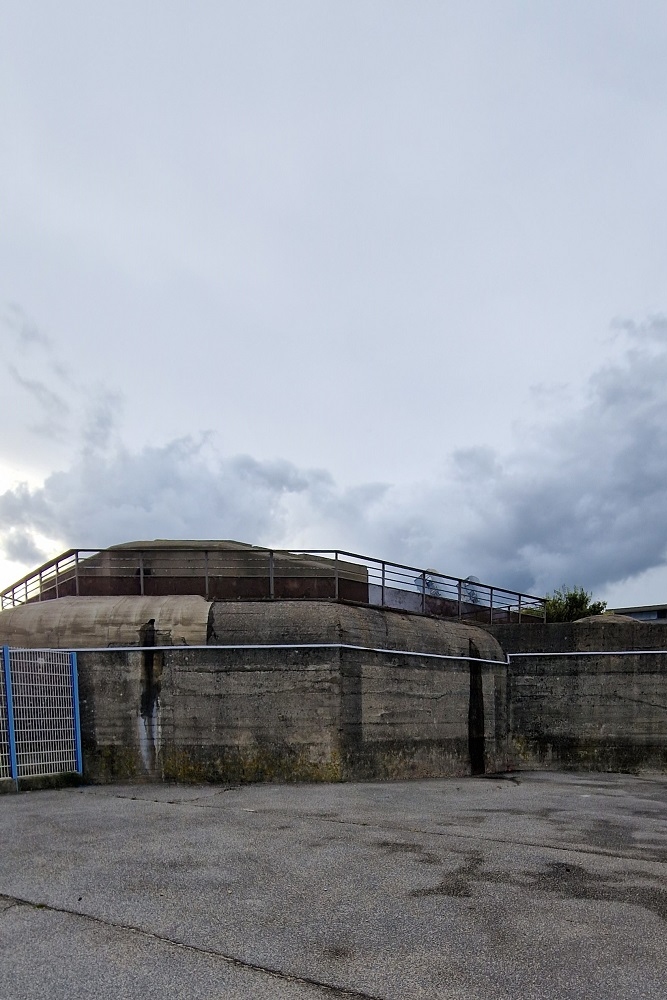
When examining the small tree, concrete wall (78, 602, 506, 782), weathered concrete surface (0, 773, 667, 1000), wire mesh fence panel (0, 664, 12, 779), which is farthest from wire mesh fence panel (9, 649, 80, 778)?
the small tree

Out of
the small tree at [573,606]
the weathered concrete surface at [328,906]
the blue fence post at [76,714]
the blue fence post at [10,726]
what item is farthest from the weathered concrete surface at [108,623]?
the small tree at [573,606]

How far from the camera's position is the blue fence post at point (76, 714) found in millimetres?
11992

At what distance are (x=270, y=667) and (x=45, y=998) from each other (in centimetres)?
910

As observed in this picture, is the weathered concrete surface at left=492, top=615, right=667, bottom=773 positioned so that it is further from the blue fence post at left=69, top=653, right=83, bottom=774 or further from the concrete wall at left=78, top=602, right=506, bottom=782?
the blue fence post at left=69, top=653, right=83, bottom=774

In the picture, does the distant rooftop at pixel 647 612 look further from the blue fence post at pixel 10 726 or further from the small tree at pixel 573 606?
the blue fence post at pixel 10 726

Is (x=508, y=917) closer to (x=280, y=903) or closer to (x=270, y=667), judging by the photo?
(x=280, y=903)

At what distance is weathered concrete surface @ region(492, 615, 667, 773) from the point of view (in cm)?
1670

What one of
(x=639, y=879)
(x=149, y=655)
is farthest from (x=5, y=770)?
(x=639, y=879)

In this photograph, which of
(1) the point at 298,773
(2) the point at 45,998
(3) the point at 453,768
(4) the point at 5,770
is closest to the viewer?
(2) the point at 45,998

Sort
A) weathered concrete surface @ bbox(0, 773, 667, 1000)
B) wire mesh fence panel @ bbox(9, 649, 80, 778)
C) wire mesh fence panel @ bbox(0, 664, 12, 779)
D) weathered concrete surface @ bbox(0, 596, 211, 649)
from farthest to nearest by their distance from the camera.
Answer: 1. weathered concrete surface @ bbox(0, 596, 211, 649)
2. wire mesh fence panel @ bbox(9, 649, 80, 778)
3. wire mesh fence panel @ bbox(0, 664, 12, 779)
4. weathered concrete surface @ bbox(0, 773, 667, 1000)

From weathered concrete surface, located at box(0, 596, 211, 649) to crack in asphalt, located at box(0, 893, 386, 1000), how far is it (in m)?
7.55

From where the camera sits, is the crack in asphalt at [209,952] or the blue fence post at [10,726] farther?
the blue fence post at [10,726]

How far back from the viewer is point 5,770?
34.7 feet

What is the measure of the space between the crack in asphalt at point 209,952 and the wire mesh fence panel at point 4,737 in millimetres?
Answer: 6130
